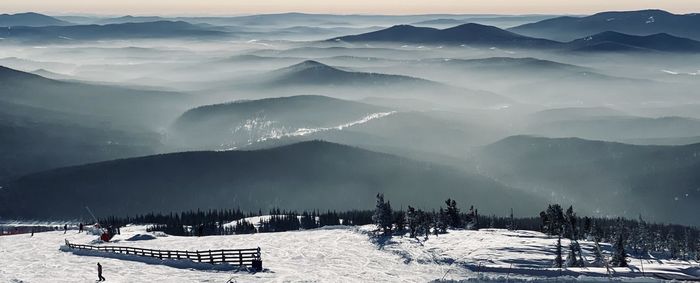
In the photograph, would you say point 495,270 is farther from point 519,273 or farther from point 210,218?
point 210,218

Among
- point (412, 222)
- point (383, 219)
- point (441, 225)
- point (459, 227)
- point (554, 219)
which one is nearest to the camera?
point (554, 219)

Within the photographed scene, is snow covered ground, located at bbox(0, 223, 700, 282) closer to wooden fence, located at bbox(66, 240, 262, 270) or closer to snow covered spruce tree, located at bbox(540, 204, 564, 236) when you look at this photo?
wooden fence, located at bbox(66, 240, 262, 270)

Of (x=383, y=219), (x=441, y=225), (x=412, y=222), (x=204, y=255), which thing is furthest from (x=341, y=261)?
(x=441, y=225)

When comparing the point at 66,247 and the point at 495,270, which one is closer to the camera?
the point at 495,270

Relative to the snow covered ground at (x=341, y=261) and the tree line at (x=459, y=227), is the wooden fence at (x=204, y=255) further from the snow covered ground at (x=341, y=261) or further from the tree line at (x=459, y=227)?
the tree line at (x=459, y=227)

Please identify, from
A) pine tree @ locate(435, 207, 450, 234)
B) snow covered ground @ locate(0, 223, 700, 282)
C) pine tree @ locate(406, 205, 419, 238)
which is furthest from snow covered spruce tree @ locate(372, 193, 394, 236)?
pine tree @ locate(435, 207, 450, 234)

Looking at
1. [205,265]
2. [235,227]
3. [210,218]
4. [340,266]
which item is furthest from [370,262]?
[210,218]

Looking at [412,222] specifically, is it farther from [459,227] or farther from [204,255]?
[204,255]

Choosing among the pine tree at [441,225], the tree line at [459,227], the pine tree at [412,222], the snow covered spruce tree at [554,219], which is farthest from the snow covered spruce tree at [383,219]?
the snow covered spruce tree at [554,219]
